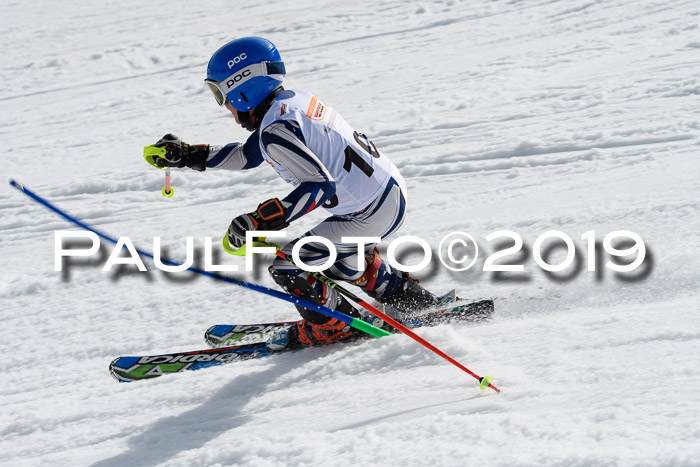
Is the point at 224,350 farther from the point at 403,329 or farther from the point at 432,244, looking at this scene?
the point at 432,244

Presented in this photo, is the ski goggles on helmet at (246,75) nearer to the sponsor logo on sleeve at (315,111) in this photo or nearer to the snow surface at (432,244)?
the sponsor logo on sleeve at (315,111)

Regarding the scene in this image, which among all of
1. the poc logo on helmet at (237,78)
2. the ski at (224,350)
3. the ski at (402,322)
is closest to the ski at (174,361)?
the ski at (224,350)

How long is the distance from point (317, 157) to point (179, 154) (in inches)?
44.8

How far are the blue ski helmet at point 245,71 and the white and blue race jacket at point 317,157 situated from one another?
12cm

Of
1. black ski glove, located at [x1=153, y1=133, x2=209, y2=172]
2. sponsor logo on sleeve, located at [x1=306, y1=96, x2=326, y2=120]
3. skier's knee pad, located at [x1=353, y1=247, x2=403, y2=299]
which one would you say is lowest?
skier's knee pad, located at [x1=353, y1=247, x2=403, y2=299]

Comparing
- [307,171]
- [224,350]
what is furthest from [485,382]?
[224,350]

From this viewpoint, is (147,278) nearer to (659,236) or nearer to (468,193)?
(468,193)

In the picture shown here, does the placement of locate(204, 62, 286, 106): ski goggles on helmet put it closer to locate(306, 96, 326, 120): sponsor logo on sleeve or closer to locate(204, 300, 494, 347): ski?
locate(306, 96, 326, 120): sponsor logo on sleeve

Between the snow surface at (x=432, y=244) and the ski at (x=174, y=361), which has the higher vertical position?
the snow surface at (x=432, y=244)

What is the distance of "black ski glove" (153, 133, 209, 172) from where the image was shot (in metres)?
4.24

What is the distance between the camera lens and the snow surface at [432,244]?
313 centimetres

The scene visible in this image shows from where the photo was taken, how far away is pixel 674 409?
2805mm

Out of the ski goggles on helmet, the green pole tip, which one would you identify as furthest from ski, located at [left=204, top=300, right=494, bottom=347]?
the ski goggles on helmet

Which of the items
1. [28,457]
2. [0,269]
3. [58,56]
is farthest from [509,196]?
[58,56]
